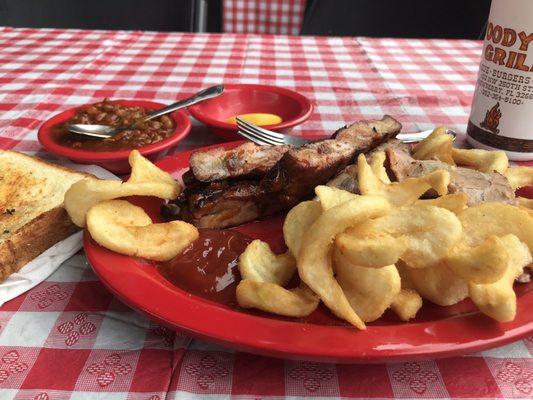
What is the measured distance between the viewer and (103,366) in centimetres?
120

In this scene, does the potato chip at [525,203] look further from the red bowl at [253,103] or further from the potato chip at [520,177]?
the red bowl at [253,103]

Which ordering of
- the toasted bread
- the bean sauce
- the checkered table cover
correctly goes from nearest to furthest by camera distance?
the toasted bread < the bean sauce < the checkered table cover

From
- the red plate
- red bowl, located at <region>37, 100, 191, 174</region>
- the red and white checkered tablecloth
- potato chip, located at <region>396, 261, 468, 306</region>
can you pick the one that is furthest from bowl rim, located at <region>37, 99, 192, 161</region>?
potato chip, located at <region>396, 261, 468, 306</region>

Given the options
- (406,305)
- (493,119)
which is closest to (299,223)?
(406,305)

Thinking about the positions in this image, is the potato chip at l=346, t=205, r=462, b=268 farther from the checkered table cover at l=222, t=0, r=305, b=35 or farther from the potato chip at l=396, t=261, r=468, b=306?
the checkered table cover at l=222, t=0, r=305, b=35

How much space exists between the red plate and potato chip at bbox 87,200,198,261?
0.30 feet

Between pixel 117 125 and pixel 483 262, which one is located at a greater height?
pixel 483 262

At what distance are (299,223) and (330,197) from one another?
4.3 inches

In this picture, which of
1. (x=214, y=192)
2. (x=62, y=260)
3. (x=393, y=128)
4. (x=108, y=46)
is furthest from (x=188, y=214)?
(x=108, y=46)

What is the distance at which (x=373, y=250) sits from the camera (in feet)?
3.35

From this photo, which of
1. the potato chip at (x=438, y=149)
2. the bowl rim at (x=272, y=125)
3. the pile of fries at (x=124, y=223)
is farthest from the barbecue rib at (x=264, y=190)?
the bowl rim at (x=272, y=125)

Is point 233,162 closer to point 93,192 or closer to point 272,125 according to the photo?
point 93,192

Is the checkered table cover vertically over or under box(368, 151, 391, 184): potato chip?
under

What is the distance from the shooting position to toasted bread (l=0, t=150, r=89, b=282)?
1508 mm
